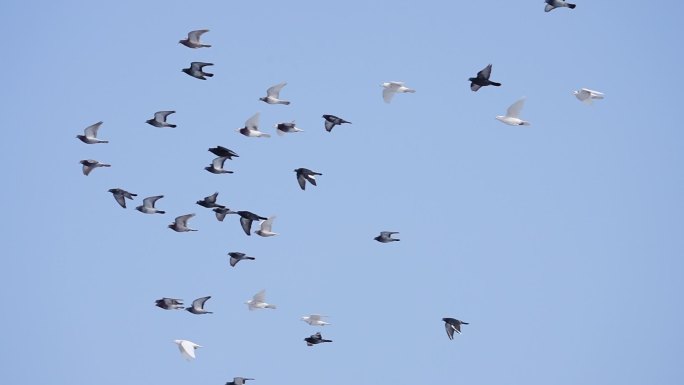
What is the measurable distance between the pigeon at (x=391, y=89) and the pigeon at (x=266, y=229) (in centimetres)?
751

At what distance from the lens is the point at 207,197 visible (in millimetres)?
83625

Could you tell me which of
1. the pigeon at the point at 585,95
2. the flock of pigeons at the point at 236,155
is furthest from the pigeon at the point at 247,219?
the pigeon at the point at 585,95

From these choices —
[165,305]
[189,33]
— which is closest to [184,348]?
[165,305]

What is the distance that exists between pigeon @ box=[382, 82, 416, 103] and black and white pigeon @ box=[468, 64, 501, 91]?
5.14 meters

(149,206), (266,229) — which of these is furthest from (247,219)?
(149,206)

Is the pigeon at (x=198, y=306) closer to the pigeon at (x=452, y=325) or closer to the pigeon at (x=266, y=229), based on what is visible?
the pigeon at (x=266, y=229)

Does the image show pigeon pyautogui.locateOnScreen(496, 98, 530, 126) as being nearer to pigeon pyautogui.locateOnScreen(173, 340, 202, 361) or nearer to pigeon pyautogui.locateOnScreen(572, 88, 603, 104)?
pigeon pyautogui.locateOnScreen(572, 88, 603, 104)

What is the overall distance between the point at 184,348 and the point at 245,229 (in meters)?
6.09

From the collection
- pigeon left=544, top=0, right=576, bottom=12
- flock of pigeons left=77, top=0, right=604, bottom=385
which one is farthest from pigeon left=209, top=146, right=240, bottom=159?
pigeon left=544, top=0, right=576, bottom=12

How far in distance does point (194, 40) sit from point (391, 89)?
9368 mm

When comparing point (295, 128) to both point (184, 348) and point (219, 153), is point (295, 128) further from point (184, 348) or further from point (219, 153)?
point (184, 348)

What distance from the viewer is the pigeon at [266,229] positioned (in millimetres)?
84438

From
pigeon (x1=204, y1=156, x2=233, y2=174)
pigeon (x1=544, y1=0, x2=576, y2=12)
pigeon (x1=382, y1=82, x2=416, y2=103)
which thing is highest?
pigeon (x1=544, y1=0, x2=576, y2=12)

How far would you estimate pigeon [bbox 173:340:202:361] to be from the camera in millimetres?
79600
